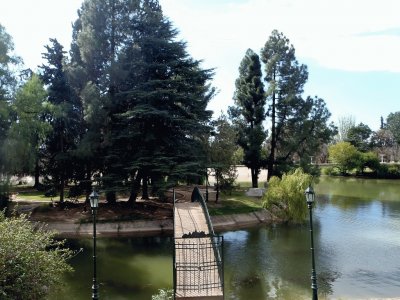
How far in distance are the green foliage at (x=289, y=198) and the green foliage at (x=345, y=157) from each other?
4171cm

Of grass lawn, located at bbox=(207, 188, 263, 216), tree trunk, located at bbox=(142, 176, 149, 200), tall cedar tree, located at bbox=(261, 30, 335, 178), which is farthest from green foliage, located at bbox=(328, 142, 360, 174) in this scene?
tree trunk, located at bbox=(142, 176, 149, 200)

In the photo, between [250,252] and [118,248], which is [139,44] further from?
[250,252]

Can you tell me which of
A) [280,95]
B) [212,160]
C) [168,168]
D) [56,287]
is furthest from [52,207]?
[280,95]

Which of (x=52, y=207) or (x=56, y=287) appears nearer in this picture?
(x=56, y=287)

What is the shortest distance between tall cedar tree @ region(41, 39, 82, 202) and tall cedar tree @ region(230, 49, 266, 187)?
16.2 m

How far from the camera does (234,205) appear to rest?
1166 inches

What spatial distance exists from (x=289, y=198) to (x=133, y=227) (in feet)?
31.5

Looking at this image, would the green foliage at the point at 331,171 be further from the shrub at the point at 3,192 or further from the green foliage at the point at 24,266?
the green foliage at the point at 24,266

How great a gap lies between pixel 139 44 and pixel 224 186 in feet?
39.4

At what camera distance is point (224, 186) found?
31.7m

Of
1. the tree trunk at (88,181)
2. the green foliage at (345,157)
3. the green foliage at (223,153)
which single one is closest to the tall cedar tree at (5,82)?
the tree trunk at (88,181)

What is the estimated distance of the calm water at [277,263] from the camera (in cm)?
1471

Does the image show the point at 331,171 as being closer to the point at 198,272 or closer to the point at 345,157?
the point at 345,157

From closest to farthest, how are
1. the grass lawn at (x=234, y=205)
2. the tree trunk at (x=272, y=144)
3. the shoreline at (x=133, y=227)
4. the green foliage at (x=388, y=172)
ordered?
the shoreline at (x=133, y=227) → the grass lawn at (x=234, y=205) → the tree trunk at (x=272, y=144) → the green foliage at (x=388, y=172)
